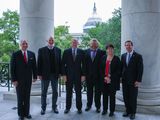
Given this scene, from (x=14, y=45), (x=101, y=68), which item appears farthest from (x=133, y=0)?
(x=14, y=45)

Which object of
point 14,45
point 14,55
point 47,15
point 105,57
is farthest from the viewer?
point 14,45

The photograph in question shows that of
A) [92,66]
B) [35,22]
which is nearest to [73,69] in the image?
[92,66]

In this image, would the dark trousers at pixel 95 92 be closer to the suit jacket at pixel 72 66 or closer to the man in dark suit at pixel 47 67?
the suit jacket at pixel 72 66

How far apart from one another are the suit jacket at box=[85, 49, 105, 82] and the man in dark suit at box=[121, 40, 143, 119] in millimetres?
706

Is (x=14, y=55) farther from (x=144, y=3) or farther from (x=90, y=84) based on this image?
(x=144, y=3)

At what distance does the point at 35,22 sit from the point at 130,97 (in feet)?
13.1

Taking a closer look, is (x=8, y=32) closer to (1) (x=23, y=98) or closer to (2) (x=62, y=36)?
(2) (x=62, y=36)

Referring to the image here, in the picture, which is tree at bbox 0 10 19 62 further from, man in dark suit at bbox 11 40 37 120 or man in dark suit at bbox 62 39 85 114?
man in dark suit at bbox 11 40 37 120

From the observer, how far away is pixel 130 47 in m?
6.87

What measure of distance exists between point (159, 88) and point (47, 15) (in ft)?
14.2

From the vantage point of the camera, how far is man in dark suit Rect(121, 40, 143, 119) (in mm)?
6782

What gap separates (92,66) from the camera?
727 cm

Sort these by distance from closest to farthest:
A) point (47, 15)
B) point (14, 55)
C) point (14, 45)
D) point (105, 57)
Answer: point (14, 55), point (105, 57), point (47, 15), point (14, 45)

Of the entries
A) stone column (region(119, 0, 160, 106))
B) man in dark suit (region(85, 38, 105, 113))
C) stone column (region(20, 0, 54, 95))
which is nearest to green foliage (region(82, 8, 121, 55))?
stone column (region(20, 0, 54, 95))
